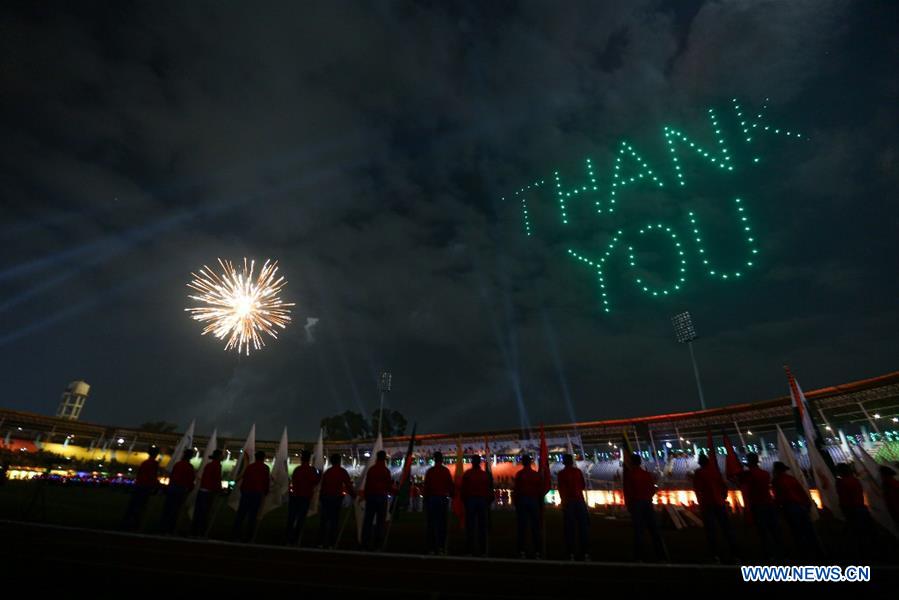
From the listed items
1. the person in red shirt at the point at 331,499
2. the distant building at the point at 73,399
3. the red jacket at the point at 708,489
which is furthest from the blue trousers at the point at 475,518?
the distant building at the point at 73,399

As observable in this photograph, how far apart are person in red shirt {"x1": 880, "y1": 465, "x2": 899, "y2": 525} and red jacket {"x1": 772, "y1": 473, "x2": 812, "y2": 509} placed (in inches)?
89.5

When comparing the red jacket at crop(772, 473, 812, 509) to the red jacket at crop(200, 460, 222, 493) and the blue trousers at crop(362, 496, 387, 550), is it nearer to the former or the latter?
the blue trousers at crop(362, 496, 387, 550)

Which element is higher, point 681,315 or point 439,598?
point 681,315

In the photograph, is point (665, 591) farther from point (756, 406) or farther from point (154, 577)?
point (756, 406)

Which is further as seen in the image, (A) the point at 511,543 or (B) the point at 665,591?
(A) the point at 511,543

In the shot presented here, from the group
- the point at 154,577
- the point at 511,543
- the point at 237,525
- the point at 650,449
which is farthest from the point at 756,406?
the point at 154,577

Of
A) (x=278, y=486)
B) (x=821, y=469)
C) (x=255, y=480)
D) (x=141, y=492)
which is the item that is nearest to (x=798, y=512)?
(x=821, y=469)

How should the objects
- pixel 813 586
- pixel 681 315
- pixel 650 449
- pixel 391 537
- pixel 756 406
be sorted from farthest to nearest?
pixel 681 315, pixel 650 449, pixel 756 406, pixel 391 537, pixel 813 586

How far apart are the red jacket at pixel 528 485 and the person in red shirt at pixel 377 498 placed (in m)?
2.72

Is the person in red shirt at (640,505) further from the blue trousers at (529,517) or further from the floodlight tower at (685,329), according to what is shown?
the floodlight tower at (685,329)

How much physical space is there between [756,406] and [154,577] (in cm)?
3890

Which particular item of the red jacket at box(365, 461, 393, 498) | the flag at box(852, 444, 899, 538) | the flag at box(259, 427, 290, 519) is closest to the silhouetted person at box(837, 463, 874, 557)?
the flag at box(852, 444, 899, 538)

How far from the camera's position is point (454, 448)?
4612 centimetres

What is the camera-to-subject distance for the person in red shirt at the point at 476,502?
8.10m
